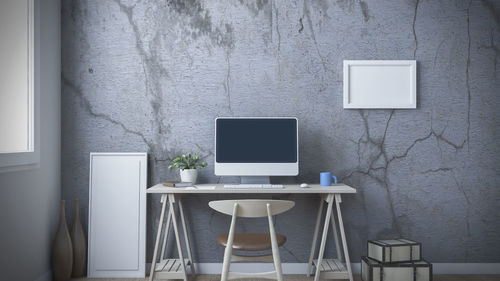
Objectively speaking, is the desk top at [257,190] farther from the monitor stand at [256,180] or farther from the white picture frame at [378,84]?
the white picture frame at [378,84]

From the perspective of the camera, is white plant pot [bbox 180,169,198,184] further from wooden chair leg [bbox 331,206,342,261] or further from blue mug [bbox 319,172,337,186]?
wooden chair leg [bbox 331,206,342,261]

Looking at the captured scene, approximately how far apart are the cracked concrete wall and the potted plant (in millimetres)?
126

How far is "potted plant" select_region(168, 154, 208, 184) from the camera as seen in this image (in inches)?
125

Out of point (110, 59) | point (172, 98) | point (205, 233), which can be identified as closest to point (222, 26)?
point (172, 98)

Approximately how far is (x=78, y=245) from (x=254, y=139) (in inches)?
62.4

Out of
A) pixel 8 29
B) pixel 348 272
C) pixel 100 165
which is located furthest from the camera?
pixel 100 165

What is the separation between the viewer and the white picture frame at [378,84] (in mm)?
3322

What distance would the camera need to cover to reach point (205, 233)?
3.37 metres

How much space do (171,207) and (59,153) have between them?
1093 millimetres

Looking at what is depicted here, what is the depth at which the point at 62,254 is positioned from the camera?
3.09 m

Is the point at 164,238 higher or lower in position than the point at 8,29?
lower

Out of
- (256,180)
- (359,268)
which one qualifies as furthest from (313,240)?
(256,180)

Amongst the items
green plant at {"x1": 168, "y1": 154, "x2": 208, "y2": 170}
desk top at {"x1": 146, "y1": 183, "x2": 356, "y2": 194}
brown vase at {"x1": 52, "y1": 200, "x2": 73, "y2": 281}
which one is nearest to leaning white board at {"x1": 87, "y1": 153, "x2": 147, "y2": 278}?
brown vase at {"x1": 52, "y1": 200, "x2": 73, "y2": 281}

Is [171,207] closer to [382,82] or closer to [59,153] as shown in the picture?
[59,153]
